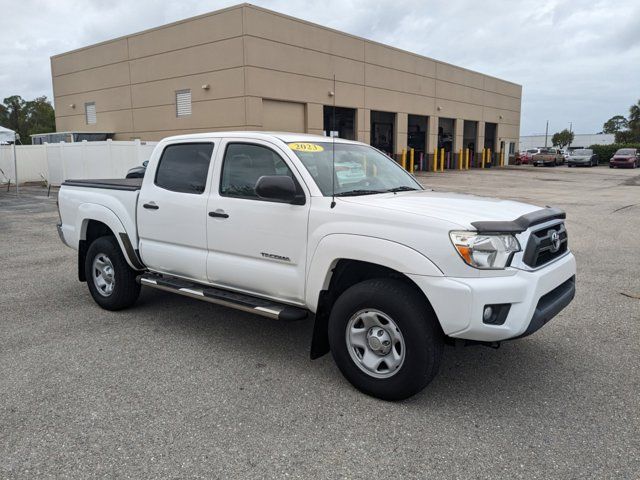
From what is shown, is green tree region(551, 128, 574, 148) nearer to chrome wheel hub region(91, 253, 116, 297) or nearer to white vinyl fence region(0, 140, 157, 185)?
white vinyl fence region(0, 140, 157, 185)

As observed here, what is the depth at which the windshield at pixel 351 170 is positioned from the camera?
4336 millimetres

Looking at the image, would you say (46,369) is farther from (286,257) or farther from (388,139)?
(388,139)

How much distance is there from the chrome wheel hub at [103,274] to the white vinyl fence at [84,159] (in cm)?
1508

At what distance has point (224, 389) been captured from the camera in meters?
3.97

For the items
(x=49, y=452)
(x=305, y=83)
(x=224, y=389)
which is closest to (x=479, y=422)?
(x=224, y=389)

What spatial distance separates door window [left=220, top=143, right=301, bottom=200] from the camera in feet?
14.9

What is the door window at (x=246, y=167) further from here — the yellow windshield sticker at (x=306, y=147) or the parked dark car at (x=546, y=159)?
the parked dark car at (x=546, y=159)

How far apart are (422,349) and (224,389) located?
1.52 metres

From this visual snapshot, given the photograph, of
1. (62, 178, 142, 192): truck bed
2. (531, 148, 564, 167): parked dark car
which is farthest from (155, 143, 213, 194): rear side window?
(531, 148, 564, 167): parked dark car

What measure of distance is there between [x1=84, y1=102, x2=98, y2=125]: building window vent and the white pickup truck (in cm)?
2799

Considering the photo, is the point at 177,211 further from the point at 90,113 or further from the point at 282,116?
the point at 90,113

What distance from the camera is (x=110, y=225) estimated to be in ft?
18.7

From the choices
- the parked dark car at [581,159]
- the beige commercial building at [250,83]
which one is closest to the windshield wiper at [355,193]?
the beige commercial building at [250,83]

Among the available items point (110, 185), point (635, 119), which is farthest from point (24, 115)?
point (635, 119)
